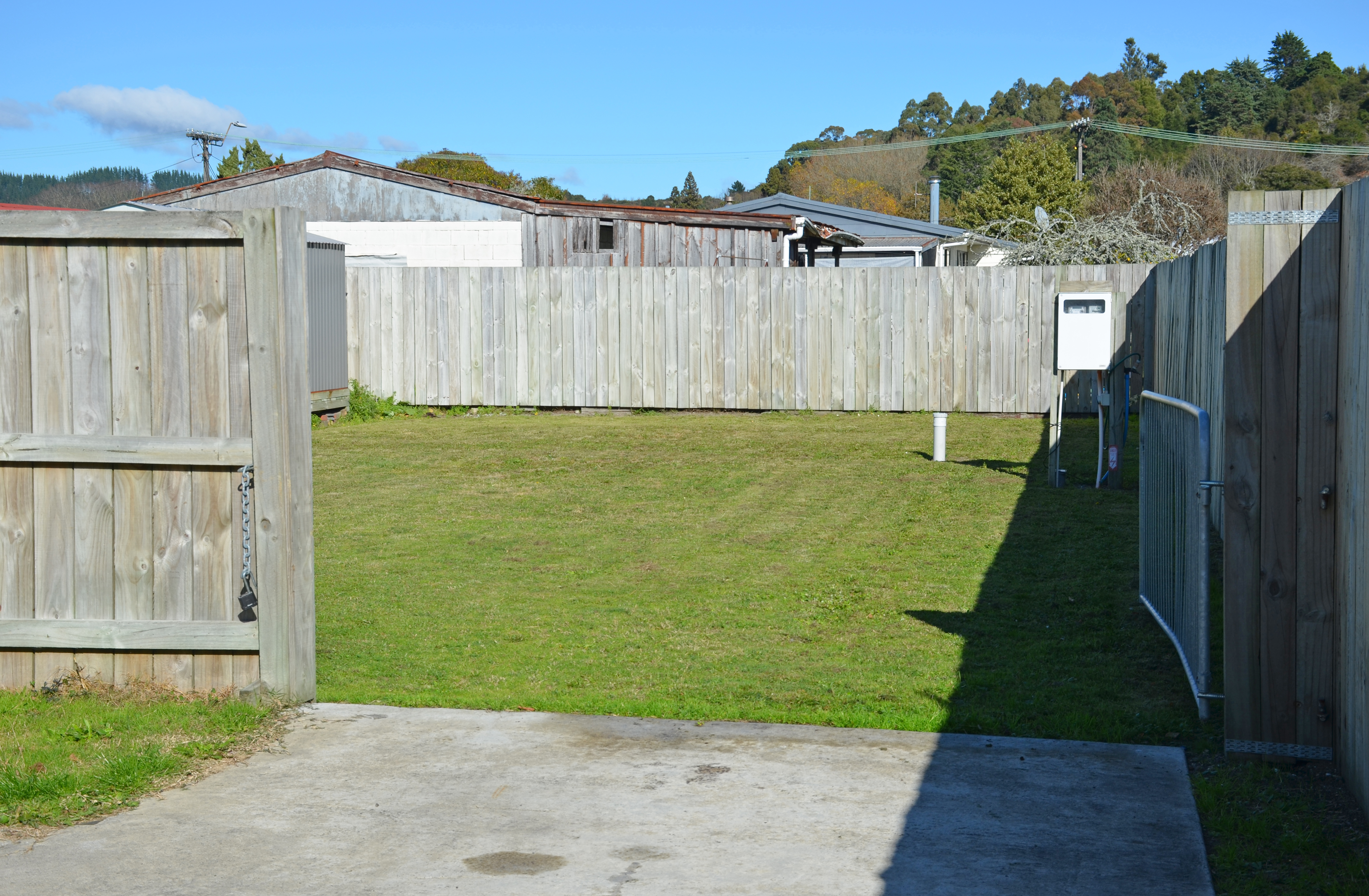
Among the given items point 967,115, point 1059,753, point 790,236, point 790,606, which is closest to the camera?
point 1059,753

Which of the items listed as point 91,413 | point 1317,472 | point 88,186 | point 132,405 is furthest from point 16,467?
point 88,186

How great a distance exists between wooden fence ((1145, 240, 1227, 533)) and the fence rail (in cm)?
31

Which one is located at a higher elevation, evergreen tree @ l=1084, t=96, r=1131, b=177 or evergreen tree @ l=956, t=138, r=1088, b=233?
evergreen tree @ l=1084, t=96, r=1131, b=177

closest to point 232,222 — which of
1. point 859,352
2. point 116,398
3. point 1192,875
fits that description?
point 116,398

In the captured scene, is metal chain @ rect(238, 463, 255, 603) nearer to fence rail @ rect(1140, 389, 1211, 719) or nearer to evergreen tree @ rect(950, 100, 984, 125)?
fence rail @ rect(1140, 389, 1211, 719)

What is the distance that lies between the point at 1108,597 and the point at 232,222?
5.23 m

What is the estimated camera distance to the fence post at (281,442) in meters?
5.25

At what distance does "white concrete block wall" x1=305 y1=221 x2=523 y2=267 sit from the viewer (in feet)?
82.2

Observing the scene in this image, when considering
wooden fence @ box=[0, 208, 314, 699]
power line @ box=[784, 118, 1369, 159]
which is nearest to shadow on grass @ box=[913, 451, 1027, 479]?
wooden fence @ box=[0, 208, 314, 699]

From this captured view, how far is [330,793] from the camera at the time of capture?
4391 mm

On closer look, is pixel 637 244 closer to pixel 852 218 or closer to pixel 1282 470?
pixel 852 218

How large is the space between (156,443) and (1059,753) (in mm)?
3743

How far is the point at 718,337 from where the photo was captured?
63.7 feet

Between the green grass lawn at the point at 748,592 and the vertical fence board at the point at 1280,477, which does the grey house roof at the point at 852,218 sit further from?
the vertical fence board at the point at 1280,477
